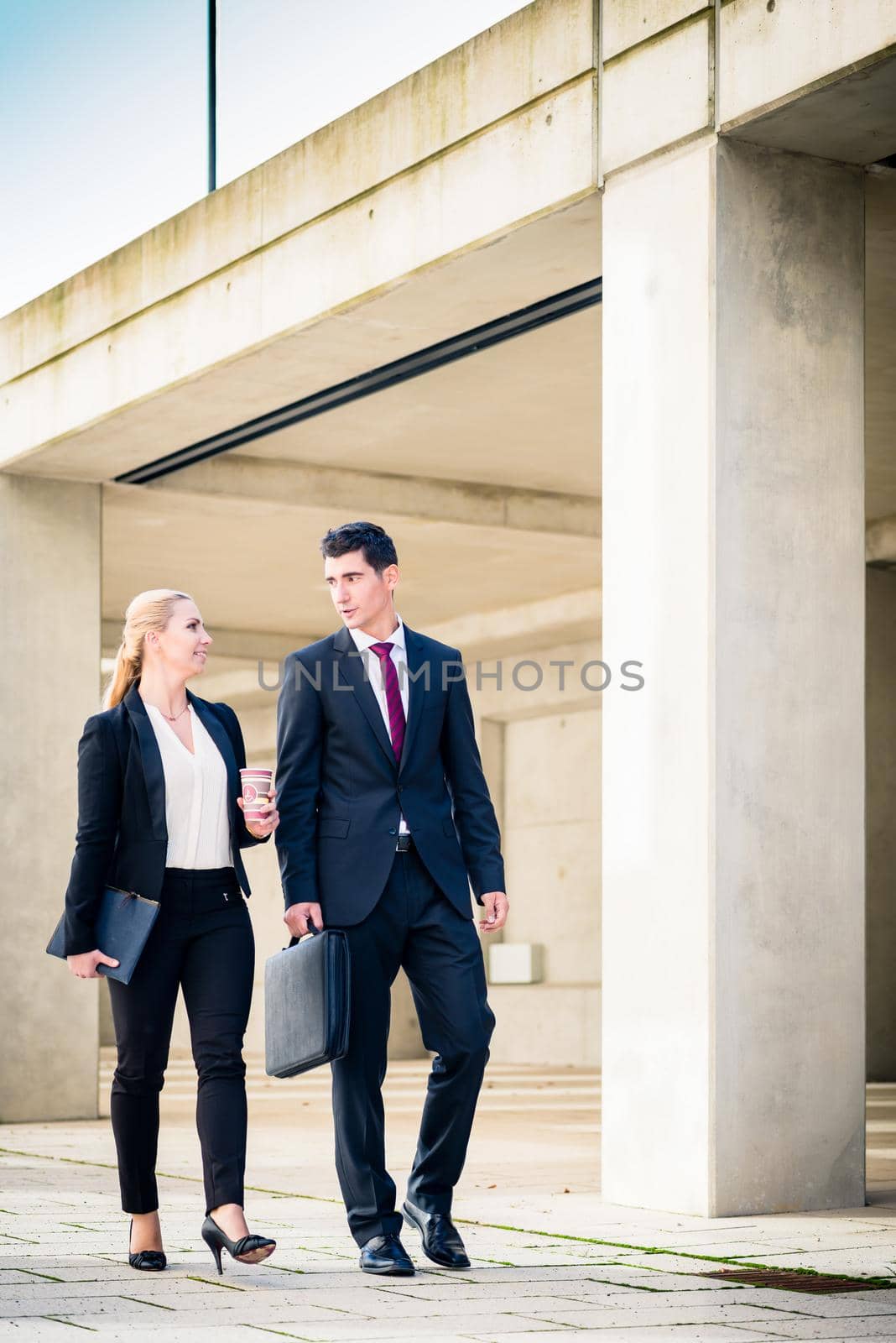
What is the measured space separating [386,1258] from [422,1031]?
0.58m

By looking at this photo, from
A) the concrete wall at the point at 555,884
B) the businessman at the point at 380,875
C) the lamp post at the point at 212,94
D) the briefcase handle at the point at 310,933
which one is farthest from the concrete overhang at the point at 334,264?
the concrete wall at the point at 555,884

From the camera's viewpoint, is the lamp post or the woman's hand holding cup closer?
the woman's hand holding cup

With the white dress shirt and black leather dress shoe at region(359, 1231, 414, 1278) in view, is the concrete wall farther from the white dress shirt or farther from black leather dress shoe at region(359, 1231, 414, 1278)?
black leather dress shoe at region(359, 1231, 414, 1278)

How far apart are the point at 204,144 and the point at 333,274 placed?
1797 mm

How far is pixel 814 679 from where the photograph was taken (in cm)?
675

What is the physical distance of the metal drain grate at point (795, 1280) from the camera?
490 centimetres

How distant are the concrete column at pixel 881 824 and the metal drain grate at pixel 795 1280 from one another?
10250mm

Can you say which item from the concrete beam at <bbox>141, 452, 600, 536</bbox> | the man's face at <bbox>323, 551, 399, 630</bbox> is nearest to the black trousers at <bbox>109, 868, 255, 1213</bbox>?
the man's face at <bbox>323, 551, 399, 630</bbox>

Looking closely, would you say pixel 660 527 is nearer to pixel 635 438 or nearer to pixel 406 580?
pixel 635 438

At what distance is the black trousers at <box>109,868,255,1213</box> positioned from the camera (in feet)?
16.6

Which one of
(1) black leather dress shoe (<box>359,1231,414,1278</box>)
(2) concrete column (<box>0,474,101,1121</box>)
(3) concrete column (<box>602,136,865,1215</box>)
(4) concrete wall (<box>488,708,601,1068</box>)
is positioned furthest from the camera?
(4) concrete wall (<box>488,708,601,1068</box>)

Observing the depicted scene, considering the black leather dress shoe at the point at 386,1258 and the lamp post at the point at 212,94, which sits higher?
the lamp post at the point at 212,94

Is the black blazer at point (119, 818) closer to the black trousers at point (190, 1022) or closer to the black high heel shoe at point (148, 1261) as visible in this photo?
the black trousers at point (190, 1022)

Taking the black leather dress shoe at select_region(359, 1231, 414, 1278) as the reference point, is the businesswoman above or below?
above
